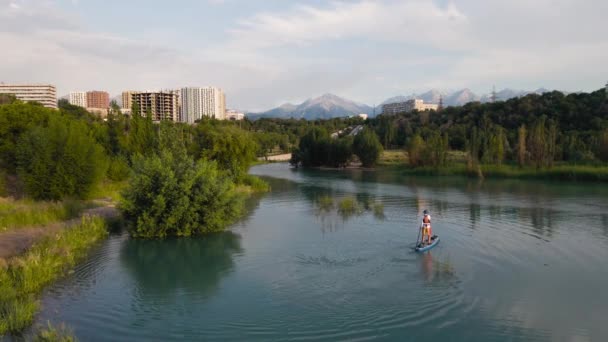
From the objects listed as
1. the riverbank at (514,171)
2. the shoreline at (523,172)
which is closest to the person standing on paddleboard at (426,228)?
the shoreline at (523,172)

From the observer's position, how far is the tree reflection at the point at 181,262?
16.9 metres

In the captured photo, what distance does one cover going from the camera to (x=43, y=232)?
22828mm

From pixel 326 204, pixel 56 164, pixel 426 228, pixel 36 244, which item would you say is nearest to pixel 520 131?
pixel 326 204

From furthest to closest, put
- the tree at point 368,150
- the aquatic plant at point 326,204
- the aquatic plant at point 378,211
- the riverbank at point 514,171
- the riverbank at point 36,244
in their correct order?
the tree at point 368,150
the riverbank at point 514,171
the aquatic plant at point 326,204
the aquatic plant at point 378,211
the riverbank at point 36,244

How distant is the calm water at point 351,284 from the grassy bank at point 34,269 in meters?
0.64

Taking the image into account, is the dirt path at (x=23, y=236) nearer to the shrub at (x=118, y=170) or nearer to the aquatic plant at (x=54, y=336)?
the aquatic plant at (x=54, y=336)

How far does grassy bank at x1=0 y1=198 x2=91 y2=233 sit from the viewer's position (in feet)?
79.4

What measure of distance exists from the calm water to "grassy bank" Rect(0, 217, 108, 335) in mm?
637

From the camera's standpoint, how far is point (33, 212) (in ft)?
84.6

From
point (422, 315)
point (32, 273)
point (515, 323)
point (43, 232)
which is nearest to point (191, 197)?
point (43, 232)

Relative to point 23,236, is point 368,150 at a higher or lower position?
higher

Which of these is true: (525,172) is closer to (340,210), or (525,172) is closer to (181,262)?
(340,210)

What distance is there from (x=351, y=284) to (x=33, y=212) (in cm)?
1935

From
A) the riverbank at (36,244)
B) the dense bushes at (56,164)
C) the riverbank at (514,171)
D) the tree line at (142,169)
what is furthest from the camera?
the riverbank at (514,171)
